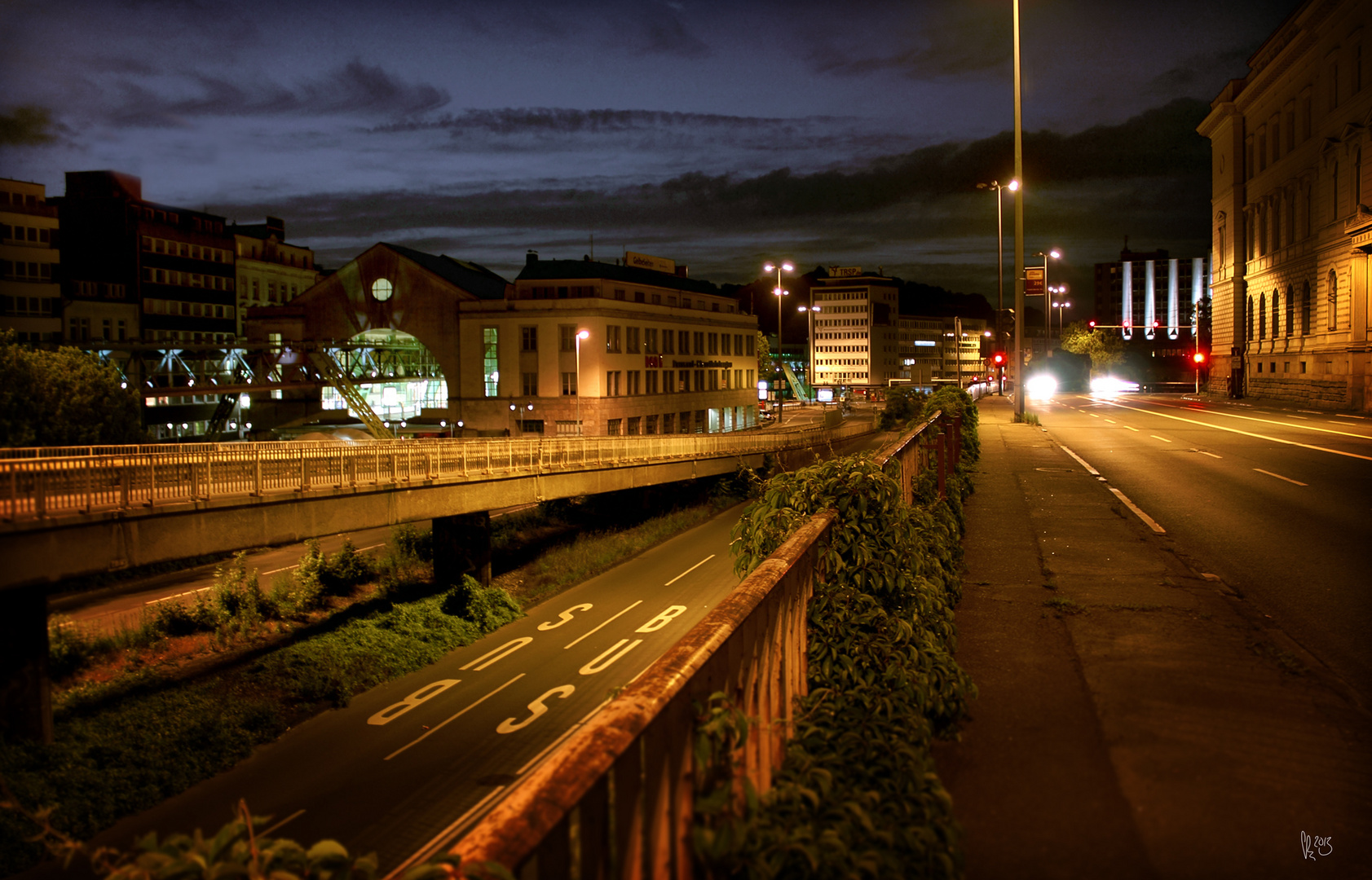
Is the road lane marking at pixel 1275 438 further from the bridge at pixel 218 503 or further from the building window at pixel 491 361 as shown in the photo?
the building window at pixel 491 361

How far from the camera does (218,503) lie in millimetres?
19375

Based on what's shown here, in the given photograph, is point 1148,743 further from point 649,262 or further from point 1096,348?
point 1096,348

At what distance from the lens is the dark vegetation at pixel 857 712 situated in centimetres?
279

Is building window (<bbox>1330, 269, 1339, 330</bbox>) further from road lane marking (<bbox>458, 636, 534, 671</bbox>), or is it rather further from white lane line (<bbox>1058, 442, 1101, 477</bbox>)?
road lane marking (<bbox>458, 636, 534, 671</bbox>)

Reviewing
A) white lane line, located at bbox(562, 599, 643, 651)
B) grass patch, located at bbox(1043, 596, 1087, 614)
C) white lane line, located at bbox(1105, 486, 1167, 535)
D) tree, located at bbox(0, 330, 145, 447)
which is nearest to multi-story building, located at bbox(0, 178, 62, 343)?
tree, located at bbox(0, 330, 145, 447)

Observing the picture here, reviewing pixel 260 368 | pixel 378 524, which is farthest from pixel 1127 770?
pixel 260 368

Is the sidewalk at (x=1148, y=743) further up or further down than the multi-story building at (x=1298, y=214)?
further down

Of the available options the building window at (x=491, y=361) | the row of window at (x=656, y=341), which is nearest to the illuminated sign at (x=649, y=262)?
the row of window at (x=656, y=341)

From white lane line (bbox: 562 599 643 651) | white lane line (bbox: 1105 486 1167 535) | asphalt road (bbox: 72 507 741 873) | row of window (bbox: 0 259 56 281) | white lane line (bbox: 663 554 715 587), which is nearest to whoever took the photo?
white lane line (bbox: 1105 486 1167 535)

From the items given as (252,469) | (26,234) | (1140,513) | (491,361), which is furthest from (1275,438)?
(26,234)

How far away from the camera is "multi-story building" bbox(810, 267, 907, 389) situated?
19125 cm

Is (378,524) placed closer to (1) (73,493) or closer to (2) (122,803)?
(1) (73,493)

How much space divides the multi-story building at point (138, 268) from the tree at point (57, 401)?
32222 millimetres

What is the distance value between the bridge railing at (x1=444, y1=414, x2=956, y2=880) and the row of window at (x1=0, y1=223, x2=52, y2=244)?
260ft
